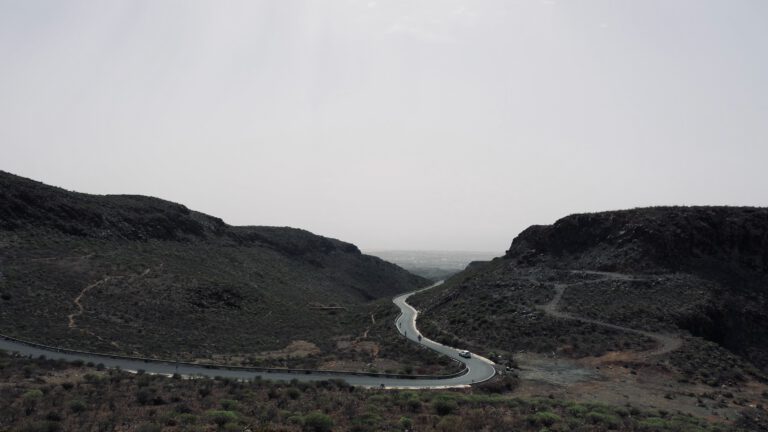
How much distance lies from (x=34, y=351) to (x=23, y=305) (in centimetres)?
1205

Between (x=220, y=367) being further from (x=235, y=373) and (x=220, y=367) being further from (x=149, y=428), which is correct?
(x=149, y=428)

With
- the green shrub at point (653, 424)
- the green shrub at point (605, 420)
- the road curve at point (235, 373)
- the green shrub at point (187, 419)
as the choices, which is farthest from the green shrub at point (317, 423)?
the green shrub at point (653, 424)

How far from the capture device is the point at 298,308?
6475 centimetres

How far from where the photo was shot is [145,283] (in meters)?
49.9

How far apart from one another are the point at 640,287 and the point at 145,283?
5683 centimetres

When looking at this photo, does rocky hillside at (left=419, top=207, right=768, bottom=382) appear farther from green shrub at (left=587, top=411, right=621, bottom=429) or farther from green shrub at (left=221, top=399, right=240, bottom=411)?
green shrub at (left=221, top=399, right=240, bottom=411)

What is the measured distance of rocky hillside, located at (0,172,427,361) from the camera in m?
36.3

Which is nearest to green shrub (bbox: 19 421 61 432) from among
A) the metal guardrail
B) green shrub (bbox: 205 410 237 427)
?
green shrub (bbox: 205 410 237 427)

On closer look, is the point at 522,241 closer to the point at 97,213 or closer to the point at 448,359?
the point at 448,359

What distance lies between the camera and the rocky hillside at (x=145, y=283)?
119 ft

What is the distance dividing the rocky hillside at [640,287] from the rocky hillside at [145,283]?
18.4 m

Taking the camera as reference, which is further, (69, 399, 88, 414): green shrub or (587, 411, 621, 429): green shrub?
(587, 411, 621, 429): green shrub

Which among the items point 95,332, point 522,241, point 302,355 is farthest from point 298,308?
point 522,241

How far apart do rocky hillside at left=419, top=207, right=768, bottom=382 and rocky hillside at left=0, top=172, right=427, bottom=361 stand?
18.4 meters
